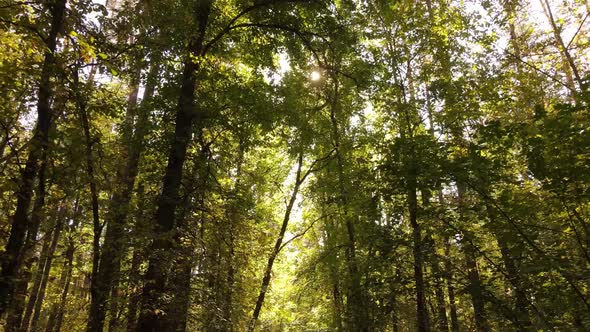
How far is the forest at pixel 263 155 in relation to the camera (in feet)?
17.4

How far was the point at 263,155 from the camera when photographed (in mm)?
14883

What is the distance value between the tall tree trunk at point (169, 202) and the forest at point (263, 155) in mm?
46

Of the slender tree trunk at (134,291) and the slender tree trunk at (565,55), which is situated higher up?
the slender tree trunk at (565,55)

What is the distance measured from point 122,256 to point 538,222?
303 inches

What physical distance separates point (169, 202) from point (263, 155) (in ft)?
23.2

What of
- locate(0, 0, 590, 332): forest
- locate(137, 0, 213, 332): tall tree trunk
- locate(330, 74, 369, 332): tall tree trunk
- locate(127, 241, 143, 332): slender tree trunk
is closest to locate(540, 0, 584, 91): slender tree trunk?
locate(0, 0, 590, 332): forest

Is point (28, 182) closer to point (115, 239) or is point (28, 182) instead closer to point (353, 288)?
point (115, 239)

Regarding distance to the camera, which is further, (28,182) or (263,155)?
(263,155)

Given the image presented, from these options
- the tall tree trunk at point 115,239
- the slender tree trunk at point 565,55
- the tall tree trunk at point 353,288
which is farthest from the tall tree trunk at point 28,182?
the slender tree trunk at point 565,55

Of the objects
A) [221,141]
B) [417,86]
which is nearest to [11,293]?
[221,141]

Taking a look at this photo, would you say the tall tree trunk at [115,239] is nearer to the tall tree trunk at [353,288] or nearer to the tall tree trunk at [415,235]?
Result: the tall tree trunk at [353,288]

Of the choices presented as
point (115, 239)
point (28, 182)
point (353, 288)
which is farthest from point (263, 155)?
point (28, 182)

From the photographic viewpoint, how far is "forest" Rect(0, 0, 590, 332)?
5305 millimetres

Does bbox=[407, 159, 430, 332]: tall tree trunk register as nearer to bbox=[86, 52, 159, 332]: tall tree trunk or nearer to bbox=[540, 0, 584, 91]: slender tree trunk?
bbox=[86, 52, 159, 332]: tall tree trunk
